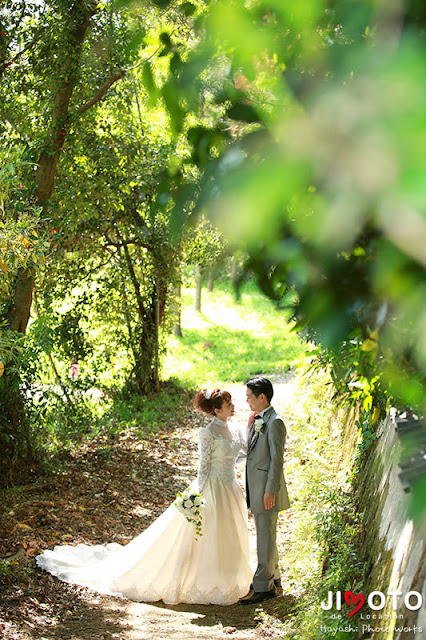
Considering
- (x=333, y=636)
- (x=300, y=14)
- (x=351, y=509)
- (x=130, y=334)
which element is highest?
(x=130, y=334)

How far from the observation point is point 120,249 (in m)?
10.9

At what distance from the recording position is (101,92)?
7.90 meters

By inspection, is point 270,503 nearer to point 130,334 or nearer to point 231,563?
point 231,563

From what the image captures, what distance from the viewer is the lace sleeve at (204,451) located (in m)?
5.39

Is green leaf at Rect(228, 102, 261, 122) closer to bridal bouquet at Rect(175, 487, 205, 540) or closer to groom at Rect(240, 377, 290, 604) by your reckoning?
groom at Rect(240, 377, 290, 604)

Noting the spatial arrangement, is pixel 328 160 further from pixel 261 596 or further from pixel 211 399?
pixel 261 596

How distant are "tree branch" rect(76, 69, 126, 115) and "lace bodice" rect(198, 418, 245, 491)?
172 inches

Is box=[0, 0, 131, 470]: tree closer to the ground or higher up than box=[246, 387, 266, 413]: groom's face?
higher up

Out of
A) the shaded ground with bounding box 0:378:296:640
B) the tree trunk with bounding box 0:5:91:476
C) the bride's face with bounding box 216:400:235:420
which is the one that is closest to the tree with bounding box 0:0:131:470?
the tree trunk with bounding box 0:5:91:476

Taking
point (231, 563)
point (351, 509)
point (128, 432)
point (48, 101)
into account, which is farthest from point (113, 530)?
point (48, 101)

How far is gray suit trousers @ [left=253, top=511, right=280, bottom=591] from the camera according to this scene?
5082 mm

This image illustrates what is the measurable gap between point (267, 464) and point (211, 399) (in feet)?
2.34

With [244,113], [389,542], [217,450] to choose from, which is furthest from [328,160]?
[217,450]

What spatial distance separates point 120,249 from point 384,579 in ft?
28.2
